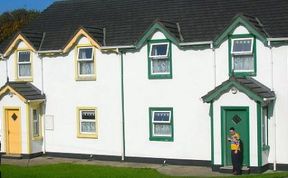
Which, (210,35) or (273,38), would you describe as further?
(210,35)

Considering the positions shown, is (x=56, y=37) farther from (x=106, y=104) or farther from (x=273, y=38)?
(x=273, y=38)

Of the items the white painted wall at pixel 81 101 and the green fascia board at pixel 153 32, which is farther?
the white painted wall at pixel 81 101

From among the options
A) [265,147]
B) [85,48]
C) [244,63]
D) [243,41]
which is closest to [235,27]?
[243,41]

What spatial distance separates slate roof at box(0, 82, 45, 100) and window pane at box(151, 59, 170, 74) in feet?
19.9

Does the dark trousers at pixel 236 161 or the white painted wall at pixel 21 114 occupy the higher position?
the white painted wall at pixel 21 114

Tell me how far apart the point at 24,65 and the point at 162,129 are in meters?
8.14

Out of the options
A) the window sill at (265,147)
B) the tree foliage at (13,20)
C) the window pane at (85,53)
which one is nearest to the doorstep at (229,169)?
the window sill at (265,147)

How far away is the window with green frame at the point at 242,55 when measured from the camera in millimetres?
22594

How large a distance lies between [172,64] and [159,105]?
1.84 meters

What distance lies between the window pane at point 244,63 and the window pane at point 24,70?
1056 cm

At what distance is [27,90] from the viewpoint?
89.6 feet

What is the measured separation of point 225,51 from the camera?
23141mm

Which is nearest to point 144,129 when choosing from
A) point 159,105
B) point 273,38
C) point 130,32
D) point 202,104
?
point 159,105

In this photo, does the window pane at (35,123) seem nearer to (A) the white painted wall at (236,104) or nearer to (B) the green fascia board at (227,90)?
(B) the green fascia board at (227,90)
